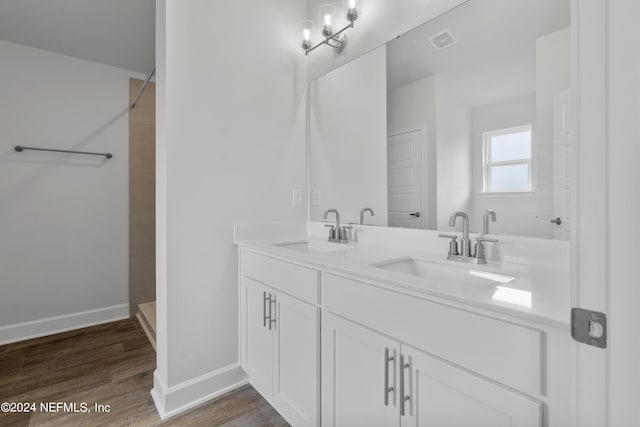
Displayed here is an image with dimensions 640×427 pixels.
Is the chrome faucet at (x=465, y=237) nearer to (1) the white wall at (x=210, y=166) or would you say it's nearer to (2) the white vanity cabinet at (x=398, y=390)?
(2) the white vanity cabinet at (x=398, y=390)

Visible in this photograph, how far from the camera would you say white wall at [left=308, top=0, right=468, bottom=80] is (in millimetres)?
1467

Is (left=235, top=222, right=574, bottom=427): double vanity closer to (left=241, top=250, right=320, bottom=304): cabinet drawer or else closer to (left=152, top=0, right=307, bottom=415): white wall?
(left=241, top=250, right=320, bottom=304): cabinet drawer

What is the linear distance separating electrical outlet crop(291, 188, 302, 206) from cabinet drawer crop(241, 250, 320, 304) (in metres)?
0.52

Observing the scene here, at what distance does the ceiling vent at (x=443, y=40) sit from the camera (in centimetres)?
137

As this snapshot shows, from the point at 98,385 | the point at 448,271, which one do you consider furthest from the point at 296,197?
the point at 98,385

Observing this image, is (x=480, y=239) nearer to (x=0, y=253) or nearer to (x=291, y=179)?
(x=291, y=179)

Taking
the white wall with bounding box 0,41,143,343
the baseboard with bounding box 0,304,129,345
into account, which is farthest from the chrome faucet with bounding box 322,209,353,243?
the baseboard with bounding box 0,304,129,345

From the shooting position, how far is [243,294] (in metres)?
1.71

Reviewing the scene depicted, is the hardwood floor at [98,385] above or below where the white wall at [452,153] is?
below

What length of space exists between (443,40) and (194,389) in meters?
2.13

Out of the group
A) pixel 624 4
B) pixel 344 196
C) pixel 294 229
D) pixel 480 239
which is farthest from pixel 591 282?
pixel 294 229

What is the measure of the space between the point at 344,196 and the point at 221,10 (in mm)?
1261

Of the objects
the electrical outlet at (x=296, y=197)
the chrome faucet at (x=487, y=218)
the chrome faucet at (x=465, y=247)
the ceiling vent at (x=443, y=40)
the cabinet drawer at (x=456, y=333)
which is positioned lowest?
the cabinet drawer at (x=456, y=333)

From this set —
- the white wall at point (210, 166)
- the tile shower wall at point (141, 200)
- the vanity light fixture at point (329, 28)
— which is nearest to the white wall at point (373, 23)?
the vanity light fixture at point (329, 28)
